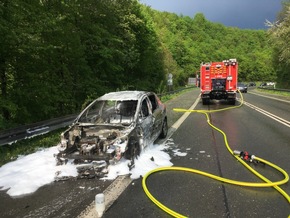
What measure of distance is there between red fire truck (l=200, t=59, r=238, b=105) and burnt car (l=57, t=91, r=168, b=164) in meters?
13.7

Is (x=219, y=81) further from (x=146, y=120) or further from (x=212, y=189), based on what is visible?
(x=212, y=189)

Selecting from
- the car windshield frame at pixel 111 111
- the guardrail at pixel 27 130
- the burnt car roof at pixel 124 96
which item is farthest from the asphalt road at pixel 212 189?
the guardrail at pixel 27 130

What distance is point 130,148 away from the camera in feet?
19.9

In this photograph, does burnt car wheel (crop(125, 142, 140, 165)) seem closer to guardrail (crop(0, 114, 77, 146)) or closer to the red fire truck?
guardrail (crop(0, 114, 77, 146))

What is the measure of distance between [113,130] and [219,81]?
1693 centimetres

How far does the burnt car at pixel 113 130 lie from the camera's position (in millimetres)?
6001

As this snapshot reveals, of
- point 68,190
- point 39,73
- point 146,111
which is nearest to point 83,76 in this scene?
point 39,73

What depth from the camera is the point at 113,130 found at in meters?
6.51

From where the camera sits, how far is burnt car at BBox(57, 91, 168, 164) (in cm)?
600

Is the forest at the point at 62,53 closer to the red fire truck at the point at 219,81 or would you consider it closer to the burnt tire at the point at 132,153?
the burnt tire at the point at 132,153

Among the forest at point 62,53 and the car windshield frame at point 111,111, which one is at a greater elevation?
the forest at point 62,53

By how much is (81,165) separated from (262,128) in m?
7.71

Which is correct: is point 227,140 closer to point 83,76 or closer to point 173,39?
point 83,76

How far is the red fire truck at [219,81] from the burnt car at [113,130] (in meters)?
13.7
